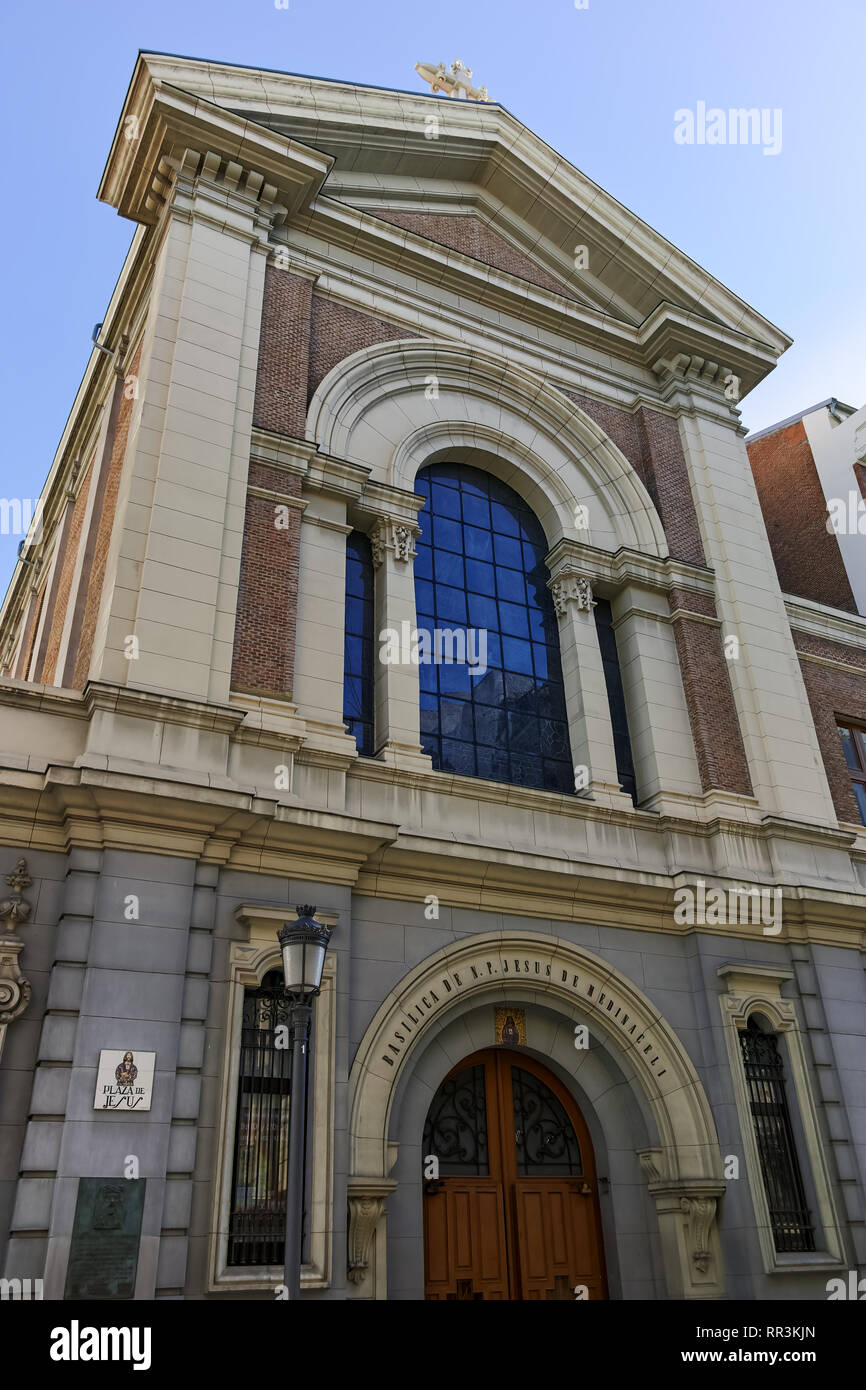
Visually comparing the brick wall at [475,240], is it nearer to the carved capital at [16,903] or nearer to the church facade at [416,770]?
the church facade at [416,770]

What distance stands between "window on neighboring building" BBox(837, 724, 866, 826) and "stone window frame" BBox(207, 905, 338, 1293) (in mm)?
10192

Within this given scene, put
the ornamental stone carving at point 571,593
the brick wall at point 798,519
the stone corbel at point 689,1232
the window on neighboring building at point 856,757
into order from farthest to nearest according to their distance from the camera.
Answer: the brick wall at point 798,519, the window on neighboring building at point 856,757, the ornamental stone carving at point 571,593, the stone corbel at point 689,1232

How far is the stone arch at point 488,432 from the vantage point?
51.4 ft

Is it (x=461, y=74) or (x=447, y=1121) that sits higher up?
(x=461, y=74)

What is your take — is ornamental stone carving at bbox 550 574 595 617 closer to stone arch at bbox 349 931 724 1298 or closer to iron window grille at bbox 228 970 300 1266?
stone arch at bbox 349 931 724 1298

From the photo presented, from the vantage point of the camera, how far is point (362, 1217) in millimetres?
10516

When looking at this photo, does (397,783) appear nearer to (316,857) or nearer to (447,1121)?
(316,857)

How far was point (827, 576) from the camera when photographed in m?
23.2

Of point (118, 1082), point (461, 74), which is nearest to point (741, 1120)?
point (118, 1082)

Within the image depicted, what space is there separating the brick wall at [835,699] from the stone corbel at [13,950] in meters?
12.4

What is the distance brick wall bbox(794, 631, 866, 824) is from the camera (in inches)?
673
